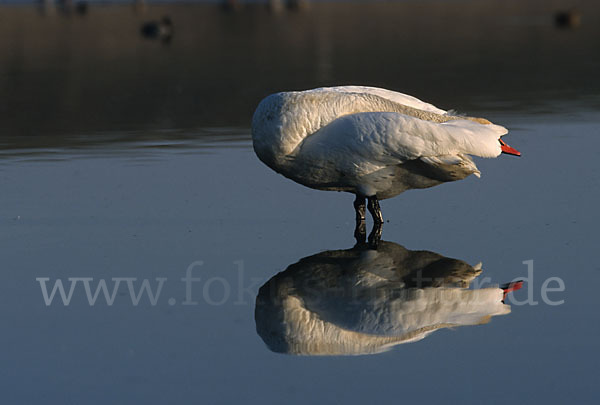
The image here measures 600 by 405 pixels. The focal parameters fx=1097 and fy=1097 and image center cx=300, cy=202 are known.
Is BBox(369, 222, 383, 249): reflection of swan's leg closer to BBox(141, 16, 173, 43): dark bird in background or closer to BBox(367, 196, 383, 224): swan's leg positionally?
BBox(367, 196, 383, 224): swan's leg

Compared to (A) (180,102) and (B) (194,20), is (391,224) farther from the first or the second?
(B) (194,20)

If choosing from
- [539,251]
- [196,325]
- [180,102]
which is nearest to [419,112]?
[539,251]

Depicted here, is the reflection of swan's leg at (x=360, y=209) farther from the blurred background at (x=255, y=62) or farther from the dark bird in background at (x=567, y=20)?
the dark bird in background at (x=567, y=20)

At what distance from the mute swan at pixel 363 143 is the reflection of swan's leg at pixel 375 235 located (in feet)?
0.29

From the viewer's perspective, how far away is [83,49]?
3628 centimetres

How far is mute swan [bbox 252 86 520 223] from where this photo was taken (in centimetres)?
904

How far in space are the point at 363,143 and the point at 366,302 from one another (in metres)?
2.20

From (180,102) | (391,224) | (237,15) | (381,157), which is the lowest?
(237,15)

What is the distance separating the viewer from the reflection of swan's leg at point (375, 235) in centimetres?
891

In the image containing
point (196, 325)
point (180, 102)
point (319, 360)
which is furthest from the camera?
point (180, 102)

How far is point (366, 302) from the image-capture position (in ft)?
23.4

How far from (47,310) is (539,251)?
3664mm

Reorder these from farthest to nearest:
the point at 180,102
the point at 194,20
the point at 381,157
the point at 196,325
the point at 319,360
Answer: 1. the point at 194,20
2. the point at 180,102
3. the point at 381,157
4. the point at 196,325
5. the point at 319,360

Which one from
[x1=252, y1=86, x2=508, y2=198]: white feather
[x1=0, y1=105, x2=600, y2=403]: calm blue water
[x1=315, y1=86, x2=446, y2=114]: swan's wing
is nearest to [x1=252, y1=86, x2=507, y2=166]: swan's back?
[x1=252, y1=86, x2=508, y2=198]: white feather
